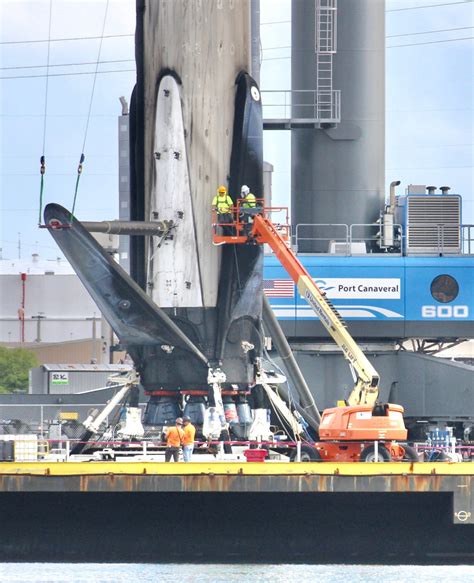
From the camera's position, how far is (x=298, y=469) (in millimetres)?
35094

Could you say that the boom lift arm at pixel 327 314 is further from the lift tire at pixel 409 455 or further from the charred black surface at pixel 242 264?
the lift tire at pixel 409 455

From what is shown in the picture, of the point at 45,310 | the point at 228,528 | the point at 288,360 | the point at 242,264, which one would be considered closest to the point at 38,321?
the point at 45,310

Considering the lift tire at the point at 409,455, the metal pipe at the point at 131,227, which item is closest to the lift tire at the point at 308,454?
the lift tire at the point at 409,455

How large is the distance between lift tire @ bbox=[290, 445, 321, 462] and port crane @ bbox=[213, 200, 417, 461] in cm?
3

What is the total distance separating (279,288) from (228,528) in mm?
21884

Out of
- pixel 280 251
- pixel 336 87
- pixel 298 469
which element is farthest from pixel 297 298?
pixel 298 469

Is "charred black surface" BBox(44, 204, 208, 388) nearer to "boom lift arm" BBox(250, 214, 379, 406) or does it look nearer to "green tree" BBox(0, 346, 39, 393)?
"boom lift arm" BBox(250, 214, 379, 406)

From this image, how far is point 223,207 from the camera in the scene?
141 ft

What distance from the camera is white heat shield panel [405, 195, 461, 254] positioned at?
2375 inches

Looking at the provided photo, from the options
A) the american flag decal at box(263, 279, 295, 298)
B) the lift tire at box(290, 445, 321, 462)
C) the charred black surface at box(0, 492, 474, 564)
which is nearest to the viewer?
the charred black surface at box(0, 492, 474, 564)

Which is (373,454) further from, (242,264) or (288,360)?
(288,360)

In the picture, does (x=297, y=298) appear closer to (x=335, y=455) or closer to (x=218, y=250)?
(x=218, y=250)

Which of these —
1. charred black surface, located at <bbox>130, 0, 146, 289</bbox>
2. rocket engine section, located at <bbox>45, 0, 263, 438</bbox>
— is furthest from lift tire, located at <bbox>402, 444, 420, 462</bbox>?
charred black surface, located at <bbox>130, 0, 146, 289</bbox>

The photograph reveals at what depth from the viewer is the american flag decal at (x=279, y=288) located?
57781 millimetres
